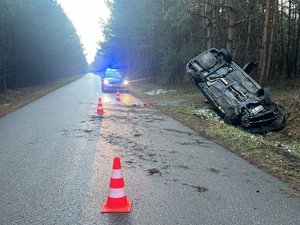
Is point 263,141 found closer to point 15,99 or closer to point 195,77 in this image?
point 195,77

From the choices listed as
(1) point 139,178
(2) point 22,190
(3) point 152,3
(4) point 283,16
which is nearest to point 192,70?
(1) point 139,178

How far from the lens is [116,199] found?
4605 millimetres

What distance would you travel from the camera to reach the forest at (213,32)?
21312 millimetres

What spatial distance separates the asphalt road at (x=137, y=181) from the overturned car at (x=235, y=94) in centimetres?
227

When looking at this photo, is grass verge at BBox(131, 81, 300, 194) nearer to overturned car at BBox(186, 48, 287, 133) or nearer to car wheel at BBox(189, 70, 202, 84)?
overturned car at BBox(186, 48, 287, 133)

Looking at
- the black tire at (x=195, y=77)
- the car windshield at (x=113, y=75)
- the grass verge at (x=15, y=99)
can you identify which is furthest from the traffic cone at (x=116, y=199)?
the car windshield at (x=113, y=75)

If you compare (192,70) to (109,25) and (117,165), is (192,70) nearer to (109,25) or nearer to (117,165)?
(117,165)

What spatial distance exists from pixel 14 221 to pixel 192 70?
11741 mm

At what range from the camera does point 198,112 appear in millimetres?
14789

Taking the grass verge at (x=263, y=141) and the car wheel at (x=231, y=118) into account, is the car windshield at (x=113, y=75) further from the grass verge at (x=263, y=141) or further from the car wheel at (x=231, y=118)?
the car wheel at (x=231, y=118)

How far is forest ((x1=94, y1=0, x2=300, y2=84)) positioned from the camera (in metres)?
21.3

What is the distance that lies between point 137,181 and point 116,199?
49.5 inches

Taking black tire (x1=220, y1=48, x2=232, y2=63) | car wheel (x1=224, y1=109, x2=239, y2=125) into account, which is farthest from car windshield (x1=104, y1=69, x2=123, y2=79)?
car wheel (x1=224, y1=109, x2=239, y2=125)

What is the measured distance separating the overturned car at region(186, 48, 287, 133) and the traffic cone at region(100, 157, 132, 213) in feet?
24.1
